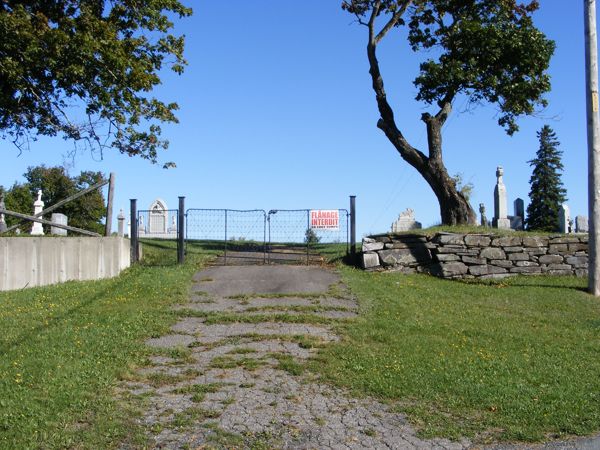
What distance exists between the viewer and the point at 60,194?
146 feet

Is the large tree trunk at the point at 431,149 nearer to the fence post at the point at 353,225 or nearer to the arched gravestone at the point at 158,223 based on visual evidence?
the fence post at the point at 353,225

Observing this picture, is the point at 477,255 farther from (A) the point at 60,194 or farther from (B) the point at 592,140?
(A) the point at 60,194

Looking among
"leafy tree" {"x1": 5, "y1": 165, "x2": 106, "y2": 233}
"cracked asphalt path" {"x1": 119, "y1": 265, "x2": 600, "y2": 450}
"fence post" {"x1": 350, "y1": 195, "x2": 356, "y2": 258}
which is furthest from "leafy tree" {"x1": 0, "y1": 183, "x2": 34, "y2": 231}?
"cracked asphalt path" {"x1": 119, "y1": 265, "x2": 600, "y2": 450}

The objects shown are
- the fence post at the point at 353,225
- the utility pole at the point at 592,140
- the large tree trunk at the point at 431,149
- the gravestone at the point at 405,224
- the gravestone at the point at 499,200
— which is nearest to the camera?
the utility pole at the point at 592,140

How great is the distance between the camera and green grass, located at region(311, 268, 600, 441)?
6.05 meters

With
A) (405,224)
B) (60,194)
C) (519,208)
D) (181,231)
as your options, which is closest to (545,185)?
(519,208)

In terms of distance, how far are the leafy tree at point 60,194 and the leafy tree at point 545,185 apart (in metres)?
24.7

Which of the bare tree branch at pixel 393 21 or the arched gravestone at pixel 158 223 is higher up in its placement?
the bare tree branch at pixel 393 21

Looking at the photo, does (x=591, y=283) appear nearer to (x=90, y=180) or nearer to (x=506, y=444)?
(x=506, y=444)

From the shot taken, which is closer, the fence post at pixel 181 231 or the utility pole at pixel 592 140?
the utility pole at pixel 592 140

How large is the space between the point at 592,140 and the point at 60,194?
3862cm

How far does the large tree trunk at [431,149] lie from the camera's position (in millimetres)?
16578

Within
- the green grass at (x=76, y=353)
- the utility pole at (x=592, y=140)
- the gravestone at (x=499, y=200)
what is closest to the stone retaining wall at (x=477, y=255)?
the utility pole at (x=592, y=140)

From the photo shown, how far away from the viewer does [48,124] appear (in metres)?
16.3
